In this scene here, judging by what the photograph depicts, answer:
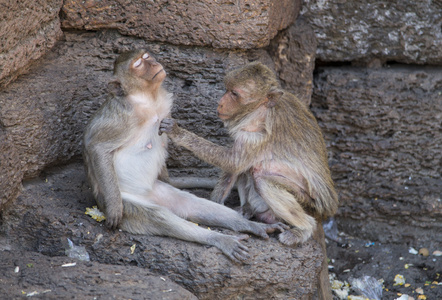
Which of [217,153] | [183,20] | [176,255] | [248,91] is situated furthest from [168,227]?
[183,20]

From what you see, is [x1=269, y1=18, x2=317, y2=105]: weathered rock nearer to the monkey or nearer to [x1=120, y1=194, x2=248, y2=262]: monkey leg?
the monkey

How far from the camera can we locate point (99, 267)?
4.85m

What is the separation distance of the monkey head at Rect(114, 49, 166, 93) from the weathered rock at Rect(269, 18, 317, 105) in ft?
6.15

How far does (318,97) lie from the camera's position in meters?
7.08

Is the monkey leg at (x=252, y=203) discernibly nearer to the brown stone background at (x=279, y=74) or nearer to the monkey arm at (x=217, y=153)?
the monkey arm at (x=217, y=153)

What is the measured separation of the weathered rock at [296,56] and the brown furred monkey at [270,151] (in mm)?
1213

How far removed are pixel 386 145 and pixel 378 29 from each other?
1.31 m

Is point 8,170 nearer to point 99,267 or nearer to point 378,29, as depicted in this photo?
point 99,267

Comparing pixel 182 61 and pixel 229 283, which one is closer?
pixel 229 283

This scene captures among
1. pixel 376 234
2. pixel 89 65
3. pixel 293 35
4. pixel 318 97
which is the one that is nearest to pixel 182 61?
pixel 89 65

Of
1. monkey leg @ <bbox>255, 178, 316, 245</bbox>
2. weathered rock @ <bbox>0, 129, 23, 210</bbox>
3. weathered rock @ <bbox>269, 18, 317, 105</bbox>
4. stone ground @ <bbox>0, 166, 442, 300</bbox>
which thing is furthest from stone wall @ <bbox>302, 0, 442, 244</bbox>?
weathered rock @ <bbox>0, 129, 23, 210</bbox>

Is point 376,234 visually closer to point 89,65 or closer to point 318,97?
point 318,97

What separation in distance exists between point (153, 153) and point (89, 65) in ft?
3.80

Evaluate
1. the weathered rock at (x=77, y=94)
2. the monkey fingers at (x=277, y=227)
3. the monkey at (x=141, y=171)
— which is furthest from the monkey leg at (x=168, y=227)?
the weathered rock at (x=77, y=94)
